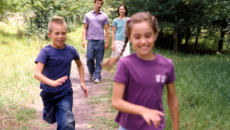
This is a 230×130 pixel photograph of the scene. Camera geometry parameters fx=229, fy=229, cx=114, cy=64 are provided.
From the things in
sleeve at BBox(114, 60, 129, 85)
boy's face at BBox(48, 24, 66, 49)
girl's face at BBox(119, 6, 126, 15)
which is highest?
girl's face at BBox(119, 6, 126, 15)

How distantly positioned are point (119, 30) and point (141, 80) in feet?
16.7

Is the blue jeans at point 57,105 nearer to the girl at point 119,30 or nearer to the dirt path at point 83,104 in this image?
the dirt path at point 83,104

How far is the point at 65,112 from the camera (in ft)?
8.97

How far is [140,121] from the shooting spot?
5.46 ft

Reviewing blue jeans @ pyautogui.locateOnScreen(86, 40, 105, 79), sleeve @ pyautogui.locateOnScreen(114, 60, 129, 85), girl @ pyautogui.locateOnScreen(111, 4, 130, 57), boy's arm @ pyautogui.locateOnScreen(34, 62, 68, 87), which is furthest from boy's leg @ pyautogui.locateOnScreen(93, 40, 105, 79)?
sleeve @ pyautogui.locateOnScreen(114, 60, 129, 85)

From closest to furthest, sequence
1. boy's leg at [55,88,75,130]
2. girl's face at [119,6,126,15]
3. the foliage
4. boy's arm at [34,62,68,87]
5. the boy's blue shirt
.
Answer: boy's arm at [34,62,68,87] → boy's leg at [55,88,75,130] → the boy's blue shirt → girl's face at [119,6,126,15] → the foliage

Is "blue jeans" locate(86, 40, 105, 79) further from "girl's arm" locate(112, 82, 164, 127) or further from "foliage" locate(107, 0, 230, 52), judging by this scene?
"foliage" locate(107, 0, 230, 52)

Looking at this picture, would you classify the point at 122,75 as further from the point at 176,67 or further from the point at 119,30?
the point at 176,67

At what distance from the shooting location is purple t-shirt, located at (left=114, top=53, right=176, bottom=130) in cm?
162

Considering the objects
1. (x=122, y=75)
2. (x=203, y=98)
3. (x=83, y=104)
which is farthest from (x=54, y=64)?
(x=203, y=98)

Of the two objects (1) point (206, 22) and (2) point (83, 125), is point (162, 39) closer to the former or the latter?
(1) point (206, 22)

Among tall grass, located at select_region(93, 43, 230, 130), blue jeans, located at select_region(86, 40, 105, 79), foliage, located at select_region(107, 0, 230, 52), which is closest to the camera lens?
tall grass, located at select_region(93, 43, 230, 130)

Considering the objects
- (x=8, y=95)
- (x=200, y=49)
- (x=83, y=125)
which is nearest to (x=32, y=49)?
(x=8, y=95)

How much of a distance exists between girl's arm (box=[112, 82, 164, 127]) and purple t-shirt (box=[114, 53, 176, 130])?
0.21 ft
